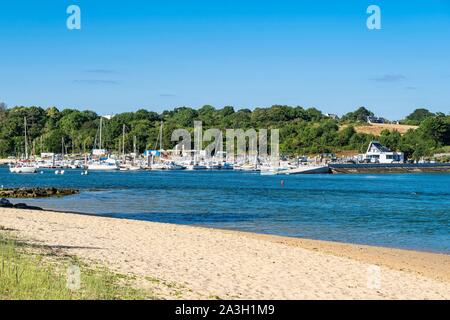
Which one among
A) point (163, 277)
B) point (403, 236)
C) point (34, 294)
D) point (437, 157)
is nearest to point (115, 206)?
point (403, 236)

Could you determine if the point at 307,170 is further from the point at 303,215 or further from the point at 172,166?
the point at 303,215

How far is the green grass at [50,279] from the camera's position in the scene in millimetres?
12335

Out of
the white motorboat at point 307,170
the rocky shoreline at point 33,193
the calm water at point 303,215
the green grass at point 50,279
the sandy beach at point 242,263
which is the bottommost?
the white motorboat at point 307,170

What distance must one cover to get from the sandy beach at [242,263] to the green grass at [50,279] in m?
0.72

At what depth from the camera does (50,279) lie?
45.3 ft

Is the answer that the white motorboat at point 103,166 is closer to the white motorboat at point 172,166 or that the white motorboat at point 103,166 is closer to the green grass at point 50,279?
the white motorboat at point 172,166

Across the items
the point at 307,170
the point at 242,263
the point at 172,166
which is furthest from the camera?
the point at 172,166

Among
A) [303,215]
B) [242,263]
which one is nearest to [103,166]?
[303,215]

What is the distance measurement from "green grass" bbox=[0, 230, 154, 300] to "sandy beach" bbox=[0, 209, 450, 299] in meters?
0.72

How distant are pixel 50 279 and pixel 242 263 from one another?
23.3 ft

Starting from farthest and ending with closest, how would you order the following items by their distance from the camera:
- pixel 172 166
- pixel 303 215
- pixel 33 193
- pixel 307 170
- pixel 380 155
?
1. pixel 380 155
2. pixel 172 166
3. pixel 307 170
4. pixel 33 193
5. pixel 303 215

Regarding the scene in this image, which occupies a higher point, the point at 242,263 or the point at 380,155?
the point at 380,155

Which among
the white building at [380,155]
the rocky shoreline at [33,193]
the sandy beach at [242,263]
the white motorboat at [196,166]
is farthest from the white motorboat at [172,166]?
the sandy beach at [242,263]
